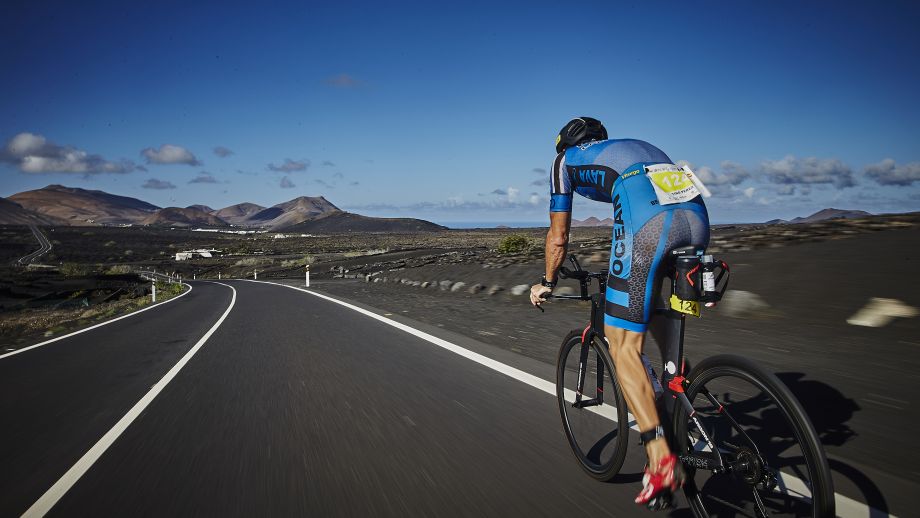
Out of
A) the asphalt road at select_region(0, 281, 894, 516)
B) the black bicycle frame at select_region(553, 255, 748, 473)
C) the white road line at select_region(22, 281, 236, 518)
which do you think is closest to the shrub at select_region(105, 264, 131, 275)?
the asphalt road at select_region(0, 281, 894, 516)

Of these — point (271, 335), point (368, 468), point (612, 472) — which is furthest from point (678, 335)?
point (271, 335)

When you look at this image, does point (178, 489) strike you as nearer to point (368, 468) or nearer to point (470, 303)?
point (368, 468)

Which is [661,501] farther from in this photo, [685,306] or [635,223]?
[635,223]

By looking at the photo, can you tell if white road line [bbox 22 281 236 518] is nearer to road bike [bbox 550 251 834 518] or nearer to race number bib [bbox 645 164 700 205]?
road bike [bbox 550 251 834 518]

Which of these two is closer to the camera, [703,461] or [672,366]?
[703,461]

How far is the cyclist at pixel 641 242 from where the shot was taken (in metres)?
2.56

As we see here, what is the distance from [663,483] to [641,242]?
116 centimetres

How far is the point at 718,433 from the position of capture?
2.52 meters

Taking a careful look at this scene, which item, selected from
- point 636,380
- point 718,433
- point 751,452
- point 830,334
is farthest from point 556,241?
point 830,334

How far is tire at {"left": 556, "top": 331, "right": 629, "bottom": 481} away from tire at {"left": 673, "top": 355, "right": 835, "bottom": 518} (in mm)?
414

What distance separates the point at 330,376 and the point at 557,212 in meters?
3.97

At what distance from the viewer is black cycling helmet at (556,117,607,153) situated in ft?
10.5

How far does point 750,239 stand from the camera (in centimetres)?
1062

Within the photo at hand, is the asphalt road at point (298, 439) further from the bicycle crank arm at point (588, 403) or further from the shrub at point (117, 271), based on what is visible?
the shrub at point (117, 271)
